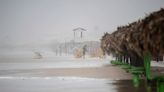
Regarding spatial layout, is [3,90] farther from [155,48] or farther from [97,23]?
[97,23]

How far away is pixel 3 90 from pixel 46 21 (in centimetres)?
2155

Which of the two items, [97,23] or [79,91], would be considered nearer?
[79,91]

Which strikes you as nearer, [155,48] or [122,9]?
[155,48]

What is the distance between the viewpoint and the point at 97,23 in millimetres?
32719

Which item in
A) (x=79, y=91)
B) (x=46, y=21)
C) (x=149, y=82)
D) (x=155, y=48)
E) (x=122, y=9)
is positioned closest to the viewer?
(x=155, y=48)

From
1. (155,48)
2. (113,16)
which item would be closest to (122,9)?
(113,16)

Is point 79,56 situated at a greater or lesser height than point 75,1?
lesser

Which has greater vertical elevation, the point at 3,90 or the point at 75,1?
the point at 75,1

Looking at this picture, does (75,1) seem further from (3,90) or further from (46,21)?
(3,90)

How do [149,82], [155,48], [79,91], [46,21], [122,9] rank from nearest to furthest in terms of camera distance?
[155,48]
[149,82]
[79,91]
[122,9]
[46,21]

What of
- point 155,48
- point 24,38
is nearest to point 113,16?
point 24,38

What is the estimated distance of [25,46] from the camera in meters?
33.8

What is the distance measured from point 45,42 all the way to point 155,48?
27635 mm

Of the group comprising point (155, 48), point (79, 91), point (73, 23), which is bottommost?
point (79, 91)
